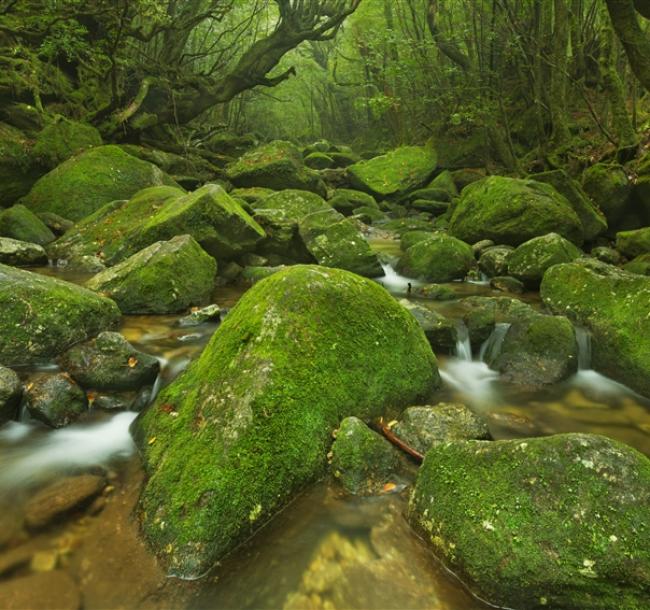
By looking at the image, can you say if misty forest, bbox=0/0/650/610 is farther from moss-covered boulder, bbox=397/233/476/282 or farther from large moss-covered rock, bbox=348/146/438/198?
Result: large moss-covered rock, bbox=348/146/438/198

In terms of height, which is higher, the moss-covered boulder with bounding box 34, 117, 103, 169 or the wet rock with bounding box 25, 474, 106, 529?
the moss-covered boulder with bounding box 34, 117, 103, 169

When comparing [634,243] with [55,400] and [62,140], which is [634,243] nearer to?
[55,400]

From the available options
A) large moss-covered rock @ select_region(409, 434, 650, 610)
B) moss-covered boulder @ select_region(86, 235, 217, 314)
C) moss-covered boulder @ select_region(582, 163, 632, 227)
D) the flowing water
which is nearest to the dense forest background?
moss-covered boulder @ select_region(582, 163, 632, 227)

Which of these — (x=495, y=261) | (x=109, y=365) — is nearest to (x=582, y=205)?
(x=495, y=261)

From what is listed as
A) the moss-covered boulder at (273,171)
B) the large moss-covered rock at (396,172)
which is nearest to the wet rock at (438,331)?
the moss-covered boulder at (273,171)

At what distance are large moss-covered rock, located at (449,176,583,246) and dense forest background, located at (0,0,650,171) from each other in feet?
8.62

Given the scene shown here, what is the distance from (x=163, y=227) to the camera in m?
7.58

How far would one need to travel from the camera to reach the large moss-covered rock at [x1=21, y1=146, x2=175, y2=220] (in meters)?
10.1

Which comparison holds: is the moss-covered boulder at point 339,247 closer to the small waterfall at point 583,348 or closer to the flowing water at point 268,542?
the small waterfall at point 583,348

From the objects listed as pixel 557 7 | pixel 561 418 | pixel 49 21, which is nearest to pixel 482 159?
pixel 557 7

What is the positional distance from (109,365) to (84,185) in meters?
7.54

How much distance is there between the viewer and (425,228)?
13.6 metres

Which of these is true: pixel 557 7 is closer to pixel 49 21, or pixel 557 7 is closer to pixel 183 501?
pixel 49 21

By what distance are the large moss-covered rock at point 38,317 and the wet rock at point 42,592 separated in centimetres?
244
